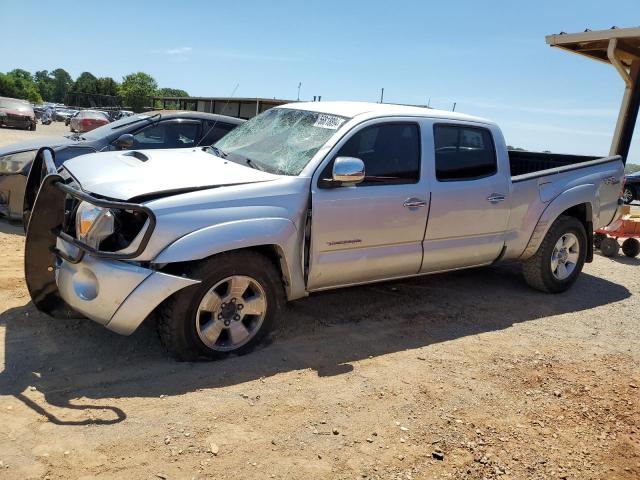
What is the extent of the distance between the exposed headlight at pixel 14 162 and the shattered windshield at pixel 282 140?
3.35 m

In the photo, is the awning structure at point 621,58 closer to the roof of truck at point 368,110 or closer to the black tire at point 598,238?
the black tire at point 598,238

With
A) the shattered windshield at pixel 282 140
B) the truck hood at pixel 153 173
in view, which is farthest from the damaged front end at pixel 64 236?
the shattered windshield at pixel 282 140

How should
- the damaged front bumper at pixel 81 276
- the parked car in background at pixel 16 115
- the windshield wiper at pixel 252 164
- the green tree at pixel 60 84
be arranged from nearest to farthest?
the damaged front bumper at pixel 81 276 < the windshield wiper at pixel 252 164 < the parked car in background at pixel 16 115 < the green tree at pixel 60 84

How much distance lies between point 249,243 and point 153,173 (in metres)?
0.85

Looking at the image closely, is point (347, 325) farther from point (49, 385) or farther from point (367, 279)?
point (49, 385)

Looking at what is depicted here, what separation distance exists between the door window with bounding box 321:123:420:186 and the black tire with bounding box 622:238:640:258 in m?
5.75

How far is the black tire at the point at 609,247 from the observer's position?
29.5 ft

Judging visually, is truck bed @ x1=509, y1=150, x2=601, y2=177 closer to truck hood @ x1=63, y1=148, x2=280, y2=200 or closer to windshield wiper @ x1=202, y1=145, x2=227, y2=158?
windshield wiper @ x1=202, y1=145, x2=227, y2=158

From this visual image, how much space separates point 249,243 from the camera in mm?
3850

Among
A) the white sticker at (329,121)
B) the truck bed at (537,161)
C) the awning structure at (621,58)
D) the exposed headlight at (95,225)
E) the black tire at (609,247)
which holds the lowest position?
the black tire at (609,247)

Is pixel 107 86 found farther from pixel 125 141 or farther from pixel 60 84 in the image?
pixel 125 141

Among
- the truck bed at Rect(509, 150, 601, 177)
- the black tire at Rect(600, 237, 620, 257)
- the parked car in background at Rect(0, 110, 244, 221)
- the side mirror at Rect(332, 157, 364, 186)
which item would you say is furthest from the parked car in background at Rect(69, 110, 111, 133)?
the side mirror at Rect(332, 157, 364, 186)

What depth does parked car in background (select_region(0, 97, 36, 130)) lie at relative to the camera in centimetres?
2739

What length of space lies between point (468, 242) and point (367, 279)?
1.19 metres
